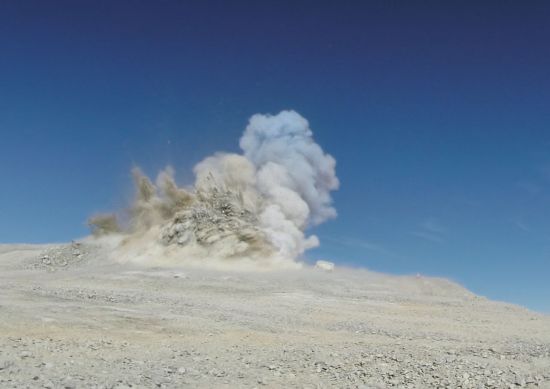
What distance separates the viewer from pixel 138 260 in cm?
5491

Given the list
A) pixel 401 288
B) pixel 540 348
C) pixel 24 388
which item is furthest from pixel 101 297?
pixel 401 288

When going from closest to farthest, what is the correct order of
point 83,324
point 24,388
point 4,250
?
point 24,388 → point 83,324 → point 4,250

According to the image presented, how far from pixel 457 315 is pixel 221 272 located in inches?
815

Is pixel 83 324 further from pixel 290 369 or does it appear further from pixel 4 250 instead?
pixel 4 250

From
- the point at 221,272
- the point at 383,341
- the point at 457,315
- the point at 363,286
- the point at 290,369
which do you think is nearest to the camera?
the point at 290,369

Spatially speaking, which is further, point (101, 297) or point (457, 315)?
point (457, 315)

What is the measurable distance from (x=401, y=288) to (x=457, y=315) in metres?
11.5

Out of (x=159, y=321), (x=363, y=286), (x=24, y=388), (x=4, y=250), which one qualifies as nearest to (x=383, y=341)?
(x=159, y=321)

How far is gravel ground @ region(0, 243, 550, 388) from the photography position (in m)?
16.5

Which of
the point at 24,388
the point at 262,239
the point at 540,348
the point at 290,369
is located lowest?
the point at 24,388

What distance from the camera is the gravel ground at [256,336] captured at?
54.2ft

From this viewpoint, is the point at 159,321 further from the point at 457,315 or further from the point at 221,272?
the point at 221,272

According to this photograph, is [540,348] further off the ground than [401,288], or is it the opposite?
[401,288]

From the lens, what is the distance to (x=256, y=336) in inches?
918
